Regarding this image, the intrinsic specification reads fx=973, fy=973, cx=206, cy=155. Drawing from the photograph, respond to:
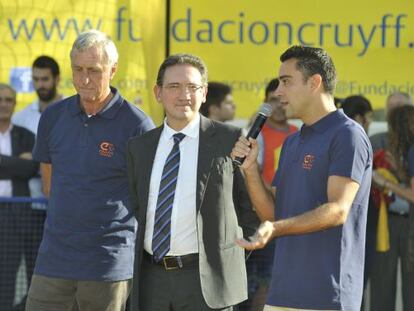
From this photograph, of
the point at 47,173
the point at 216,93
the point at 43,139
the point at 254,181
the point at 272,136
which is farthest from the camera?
the point at 272,136

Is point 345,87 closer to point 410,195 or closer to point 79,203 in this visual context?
point 410,195

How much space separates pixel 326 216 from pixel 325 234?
0.99 ft

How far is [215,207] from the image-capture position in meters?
5.21

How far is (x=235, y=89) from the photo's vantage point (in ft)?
28.1

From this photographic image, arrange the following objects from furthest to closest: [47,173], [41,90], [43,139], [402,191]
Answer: [41,90] → [402,191] → [47,173] → [43,139]

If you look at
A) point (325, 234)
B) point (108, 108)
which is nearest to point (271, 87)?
point (108, 108)

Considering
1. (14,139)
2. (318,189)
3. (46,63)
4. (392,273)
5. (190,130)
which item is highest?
Result: (46,63)

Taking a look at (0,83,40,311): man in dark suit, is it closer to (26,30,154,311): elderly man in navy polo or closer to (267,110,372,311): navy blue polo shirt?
(26,30,154,311): elderly man in navy polo

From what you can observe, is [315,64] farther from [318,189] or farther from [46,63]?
[46,63]

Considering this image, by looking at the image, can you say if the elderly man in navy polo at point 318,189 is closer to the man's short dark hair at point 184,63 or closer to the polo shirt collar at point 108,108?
the man's short dark hair at point 184,63

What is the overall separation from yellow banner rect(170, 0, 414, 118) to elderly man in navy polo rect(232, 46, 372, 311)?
3.67 meters

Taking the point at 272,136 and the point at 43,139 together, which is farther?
the point at 272,136

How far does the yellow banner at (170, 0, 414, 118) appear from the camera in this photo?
27.9 ft

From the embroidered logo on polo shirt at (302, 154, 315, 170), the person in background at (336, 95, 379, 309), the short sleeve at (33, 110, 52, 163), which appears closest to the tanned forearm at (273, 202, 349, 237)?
the embroidered logo on polo shirt at (302, 154, 315, 170)
